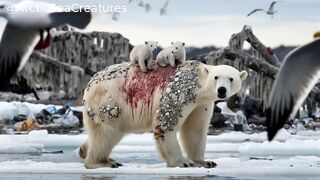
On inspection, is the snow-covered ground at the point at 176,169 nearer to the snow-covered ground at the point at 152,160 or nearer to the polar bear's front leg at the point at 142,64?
the snow-covered ground at the point at 152,160

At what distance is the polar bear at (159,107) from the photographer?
30.1 ft

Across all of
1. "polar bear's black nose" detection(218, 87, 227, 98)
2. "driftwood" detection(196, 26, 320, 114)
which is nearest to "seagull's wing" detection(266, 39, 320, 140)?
"polar bear's black nose" detection(218, 87, 227, 98)

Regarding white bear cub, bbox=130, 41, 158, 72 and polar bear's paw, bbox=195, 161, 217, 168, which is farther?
white bear cub, bbox=130, 41, 158, 72

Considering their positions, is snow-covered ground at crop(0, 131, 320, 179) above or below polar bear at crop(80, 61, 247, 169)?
below

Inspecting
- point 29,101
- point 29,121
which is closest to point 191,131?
point 29,121

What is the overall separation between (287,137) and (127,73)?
846 centimetres

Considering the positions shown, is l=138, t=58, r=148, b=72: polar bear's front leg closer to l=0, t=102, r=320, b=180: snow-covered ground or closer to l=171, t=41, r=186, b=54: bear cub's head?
→ l=171, t=41, r=186, b=54: bear cub's head

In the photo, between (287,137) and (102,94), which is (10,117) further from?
(102,94)

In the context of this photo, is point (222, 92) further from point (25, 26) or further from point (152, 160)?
point (25, 26)

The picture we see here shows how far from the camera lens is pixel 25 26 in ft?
10.3

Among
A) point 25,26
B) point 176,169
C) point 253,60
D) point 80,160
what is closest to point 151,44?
point 176,169

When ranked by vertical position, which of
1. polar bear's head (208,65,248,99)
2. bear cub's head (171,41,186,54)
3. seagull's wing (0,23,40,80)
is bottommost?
polar bear's head (208,65,248,99)

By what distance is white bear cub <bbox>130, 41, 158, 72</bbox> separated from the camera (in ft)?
31.6

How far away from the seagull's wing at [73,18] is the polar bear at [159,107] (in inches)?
231
